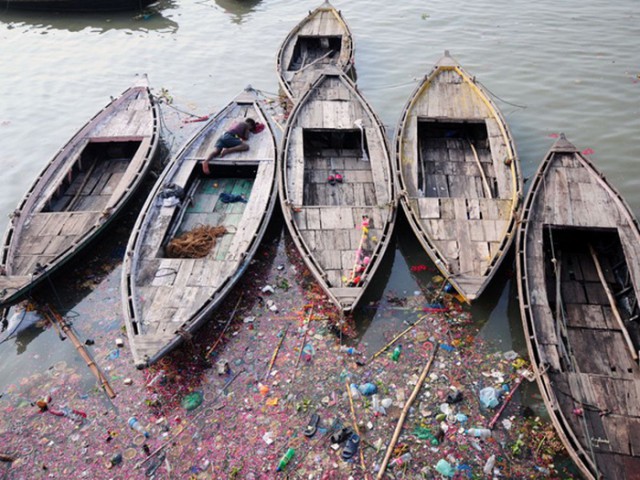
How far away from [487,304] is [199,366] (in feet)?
17.0

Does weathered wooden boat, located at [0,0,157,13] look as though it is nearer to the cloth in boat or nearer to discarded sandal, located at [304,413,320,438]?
the cloth in boat

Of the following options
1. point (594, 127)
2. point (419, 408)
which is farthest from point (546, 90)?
point (419, 408)

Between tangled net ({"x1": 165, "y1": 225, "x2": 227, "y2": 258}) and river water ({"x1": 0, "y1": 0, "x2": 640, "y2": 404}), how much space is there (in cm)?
262

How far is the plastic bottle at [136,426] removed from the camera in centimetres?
637

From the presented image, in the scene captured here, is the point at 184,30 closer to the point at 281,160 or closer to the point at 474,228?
the point at 281,160

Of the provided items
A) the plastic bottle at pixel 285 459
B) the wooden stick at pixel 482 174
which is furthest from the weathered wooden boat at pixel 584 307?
the plastic bottle at pixel 285 459

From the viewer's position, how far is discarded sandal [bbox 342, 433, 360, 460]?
19.8 ft

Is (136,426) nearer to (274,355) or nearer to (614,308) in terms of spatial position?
(274,355)

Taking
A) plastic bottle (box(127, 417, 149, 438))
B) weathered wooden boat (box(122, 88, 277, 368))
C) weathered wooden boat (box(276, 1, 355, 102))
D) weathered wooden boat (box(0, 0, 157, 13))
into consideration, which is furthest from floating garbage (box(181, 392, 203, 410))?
weathered wooden boat (box(0, 0, 157, 13))

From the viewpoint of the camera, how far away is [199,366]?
7.20 meters

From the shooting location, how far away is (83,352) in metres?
7.38

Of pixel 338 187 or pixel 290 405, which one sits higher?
pixel 338 187

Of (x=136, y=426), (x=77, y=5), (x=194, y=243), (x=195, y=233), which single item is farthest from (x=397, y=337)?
(x=77, y=5)

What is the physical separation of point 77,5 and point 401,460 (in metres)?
23.8
